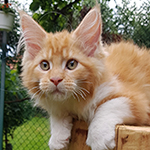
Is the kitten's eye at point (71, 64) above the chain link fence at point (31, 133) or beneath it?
above

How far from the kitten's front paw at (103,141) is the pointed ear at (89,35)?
1.59 ft

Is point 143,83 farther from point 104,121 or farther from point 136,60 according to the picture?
point 104,121

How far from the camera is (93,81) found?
140 centimetres

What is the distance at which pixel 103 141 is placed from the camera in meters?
1.21

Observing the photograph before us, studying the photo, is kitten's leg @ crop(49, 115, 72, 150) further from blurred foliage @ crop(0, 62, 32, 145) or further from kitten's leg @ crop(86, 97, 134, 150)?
blurred foliage @ crop(0, 62, 32, 145)

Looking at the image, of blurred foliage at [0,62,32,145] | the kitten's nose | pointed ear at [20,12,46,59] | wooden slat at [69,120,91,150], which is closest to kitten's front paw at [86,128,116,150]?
wooden slat at [69,120,91,150]

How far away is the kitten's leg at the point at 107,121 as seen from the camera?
121 cm

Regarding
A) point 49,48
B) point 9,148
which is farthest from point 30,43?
point 9,148

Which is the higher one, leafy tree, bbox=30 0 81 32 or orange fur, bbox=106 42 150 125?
leafy tree, bbox=30 0 81 32

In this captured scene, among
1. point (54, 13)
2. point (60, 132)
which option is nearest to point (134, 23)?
point (54, 13)

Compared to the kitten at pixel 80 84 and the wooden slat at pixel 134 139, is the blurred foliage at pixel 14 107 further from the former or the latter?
the wooden slat at pixel 134 139

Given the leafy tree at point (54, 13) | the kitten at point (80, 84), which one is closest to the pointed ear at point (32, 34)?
the kitten at point (80, 84)

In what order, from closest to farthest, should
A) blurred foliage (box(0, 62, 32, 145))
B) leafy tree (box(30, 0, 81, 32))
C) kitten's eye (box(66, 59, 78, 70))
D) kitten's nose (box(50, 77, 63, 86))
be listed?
kitten's nose (box(50, 77, 63, 86)), kitten's eye (box(66, 59, 78, 70)), leafy tree (box(30, 0, 81, 32)), blurred foliage (box(0, 62, 32, 145))

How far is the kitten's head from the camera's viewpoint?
1.29 m
